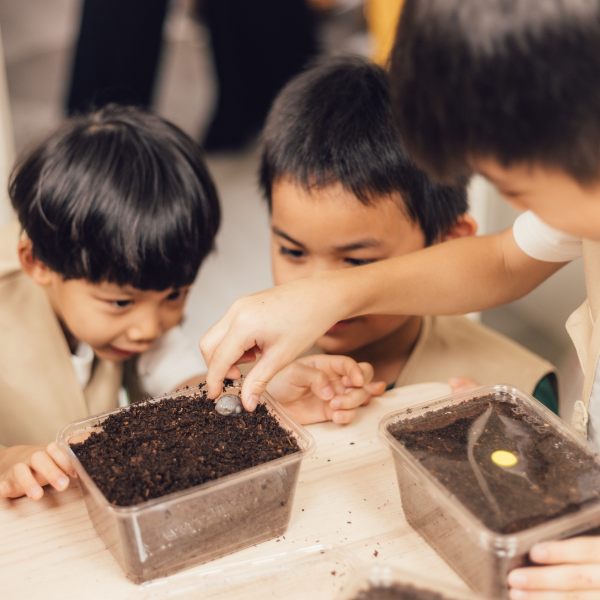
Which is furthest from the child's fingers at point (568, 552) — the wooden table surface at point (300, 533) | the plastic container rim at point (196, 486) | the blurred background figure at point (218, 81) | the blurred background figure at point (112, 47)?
the blurred background figure at point (112, 47)

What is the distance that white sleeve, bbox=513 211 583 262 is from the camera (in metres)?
0.97

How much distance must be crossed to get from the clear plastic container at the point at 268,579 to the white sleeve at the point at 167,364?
0.67m

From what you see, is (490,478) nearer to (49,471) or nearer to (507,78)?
(507,78)

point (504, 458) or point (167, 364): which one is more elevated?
point (504, 458)

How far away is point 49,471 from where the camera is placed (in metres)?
0.78

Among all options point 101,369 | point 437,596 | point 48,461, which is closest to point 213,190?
point 101,369

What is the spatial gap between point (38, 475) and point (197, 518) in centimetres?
25

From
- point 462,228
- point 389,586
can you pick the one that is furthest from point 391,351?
point 389,586

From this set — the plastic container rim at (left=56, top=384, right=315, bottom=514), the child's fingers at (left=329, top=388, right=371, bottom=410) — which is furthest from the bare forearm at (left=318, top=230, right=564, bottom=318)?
the plastic container rim at (left=56, top=384, right=315, bottom=514)

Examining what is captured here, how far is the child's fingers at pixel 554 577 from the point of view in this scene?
59 centimetres

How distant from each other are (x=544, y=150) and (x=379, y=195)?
60 cm

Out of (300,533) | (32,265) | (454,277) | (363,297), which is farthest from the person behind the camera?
(32,265)

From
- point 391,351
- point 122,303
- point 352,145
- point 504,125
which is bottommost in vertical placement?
point 391,351

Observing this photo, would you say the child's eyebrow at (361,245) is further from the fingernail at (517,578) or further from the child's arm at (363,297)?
the fingernail at (517,578)
